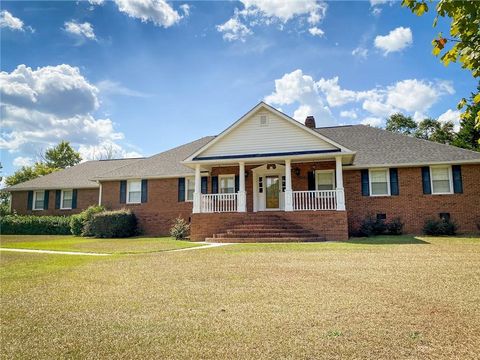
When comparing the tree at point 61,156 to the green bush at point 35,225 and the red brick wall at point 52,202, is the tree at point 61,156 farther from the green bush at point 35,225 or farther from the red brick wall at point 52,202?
the green bush at point 35,225

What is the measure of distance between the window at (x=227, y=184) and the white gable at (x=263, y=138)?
2.57 m

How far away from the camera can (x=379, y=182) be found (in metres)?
18.4

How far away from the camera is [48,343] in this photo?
3814mm

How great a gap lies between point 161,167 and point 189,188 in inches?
111

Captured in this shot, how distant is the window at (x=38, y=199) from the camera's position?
2578 centimetres

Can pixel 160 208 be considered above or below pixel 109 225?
above

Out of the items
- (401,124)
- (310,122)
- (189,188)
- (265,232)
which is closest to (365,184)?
(310,122)

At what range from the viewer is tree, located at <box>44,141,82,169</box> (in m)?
52.8

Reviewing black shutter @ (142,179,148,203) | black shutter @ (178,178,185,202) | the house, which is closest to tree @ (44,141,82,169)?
black shutter @ (142,179,148,203)

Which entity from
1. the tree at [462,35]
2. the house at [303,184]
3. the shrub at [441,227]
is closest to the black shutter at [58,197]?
the house at [303,184]

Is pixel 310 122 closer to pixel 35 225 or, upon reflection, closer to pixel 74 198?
pixel 74 198

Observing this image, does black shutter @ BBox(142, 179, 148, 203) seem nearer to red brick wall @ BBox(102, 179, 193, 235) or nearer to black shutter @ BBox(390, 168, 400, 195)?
red brick wall @ BBox(102, 179, 193, 235)

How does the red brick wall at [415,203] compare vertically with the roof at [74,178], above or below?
below

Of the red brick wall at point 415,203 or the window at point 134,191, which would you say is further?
the window at point 134,191
